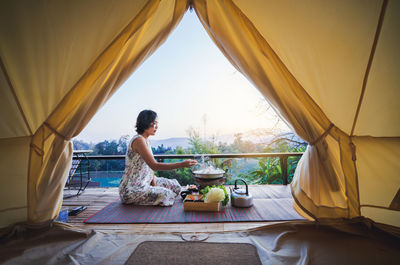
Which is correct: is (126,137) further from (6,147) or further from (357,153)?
(357,153)

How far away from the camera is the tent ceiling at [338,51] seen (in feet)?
4.32

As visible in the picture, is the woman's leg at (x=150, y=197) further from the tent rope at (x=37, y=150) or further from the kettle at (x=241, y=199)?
the tent rope at (x=37, y=150)

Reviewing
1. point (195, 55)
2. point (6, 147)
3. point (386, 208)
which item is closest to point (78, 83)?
point (6, 147)

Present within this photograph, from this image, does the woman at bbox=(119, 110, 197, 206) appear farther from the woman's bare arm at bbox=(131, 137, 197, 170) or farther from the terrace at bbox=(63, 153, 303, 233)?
the terrace at bbox=(63, 153, 303, 233)

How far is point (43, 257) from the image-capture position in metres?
1.24

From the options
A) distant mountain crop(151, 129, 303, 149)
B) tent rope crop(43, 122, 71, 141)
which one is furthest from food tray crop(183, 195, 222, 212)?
distant mountain crop(151, 129, 303, 149)

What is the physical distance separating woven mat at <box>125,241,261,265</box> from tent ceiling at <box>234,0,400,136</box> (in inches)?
51.0

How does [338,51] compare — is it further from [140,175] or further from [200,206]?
[140,175]

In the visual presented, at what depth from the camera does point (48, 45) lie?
1.44 metres

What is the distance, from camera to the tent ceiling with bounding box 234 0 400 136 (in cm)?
132

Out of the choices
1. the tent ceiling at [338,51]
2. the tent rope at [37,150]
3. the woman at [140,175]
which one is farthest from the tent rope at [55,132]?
the tent ceiling at [338,51]

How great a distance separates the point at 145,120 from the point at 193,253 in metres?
1.45

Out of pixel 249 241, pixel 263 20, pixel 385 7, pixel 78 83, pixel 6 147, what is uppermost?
pixel 263 20

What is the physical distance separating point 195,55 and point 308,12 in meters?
4.22
